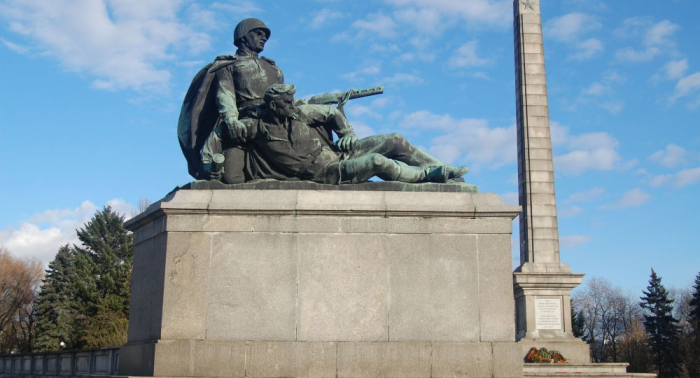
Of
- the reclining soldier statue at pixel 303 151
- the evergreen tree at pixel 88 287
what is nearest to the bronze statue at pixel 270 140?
the reclining soldier statue at pixel 303 151

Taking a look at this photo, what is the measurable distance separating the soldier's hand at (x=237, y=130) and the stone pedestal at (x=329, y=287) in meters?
0.92

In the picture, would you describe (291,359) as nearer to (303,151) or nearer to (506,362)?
(506,362)

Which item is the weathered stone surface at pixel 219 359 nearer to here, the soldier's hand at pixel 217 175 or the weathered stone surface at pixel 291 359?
the weathered stone surface at pixel 291 359

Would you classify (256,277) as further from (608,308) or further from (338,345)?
(608,308)

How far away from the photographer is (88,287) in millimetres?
55062

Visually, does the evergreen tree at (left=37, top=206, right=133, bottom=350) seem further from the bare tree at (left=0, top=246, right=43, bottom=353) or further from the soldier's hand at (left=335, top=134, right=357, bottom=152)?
the soldier's hand at (left=335, top=134, right=357, bottom=152)

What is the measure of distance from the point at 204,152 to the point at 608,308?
8283 cm

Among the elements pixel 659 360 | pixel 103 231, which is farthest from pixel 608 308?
pixel 103 231

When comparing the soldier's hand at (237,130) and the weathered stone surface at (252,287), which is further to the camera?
the soldier's hand at (237,130)

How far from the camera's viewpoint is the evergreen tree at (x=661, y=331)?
2122 inches

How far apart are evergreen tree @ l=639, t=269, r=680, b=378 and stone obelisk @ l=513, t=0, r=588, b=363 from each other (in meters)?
25.0

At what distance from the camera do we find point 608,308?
277 ft

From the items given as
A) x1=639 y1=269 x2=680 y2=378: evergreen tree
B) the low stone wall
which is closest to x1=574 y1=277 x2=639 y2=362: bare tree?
x1=639 y1=269 x2=680 y2=378: evergreen tree

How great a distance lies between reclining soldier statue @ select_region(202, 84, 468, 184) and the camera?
968 centimetres
